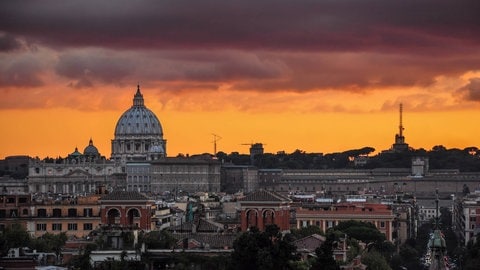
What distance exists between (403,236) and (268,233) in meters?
54.3

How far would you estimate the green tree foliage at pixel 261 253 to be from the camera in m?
54.1

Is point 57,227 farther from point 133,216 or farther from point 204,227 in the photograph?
point 204,227

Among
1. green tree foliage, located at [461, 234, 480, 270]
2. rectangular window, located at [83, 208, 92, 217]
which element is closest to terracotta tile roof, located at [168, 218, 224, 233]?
rectangular window, located at [83, 208, 92, 217]

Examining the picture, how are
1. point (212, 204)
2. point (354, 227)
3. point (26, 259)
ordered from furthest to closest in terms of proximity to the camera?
1. point (212, 204)
2. point (354, 227)
3. point (26, 259)

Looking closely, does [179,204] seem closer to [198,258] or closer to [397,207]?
Answer: [397,207]

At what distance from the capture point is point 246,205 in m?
73.8

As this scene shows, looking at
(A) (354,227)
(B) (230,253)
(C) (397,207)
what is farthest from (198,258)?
(C) (397,207)

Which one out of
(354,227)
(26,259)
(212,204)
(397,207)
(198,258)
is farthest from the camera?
(397,207)

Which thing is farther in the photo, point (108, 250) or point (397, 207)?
point (397, 207)

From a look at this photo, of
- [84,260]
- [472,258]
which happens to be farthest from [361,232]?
[84,260]

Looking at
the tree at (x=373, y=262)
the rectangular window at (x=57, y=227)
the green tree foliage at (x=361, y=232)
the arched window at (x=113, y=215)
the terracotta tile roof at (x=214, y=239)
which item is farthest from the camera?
the green tree foliage at (x=361, y=232)

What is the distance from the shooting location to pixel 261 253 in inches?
2137

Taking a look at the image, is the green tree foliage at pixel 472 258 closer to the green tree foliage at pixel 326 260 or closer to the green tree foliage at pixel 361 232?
the green tree foliage at pixel 361 232

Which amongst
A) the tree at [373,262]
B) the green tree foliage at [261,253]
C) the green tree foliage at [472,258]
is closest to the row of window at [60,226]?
the tree at [373,262]
